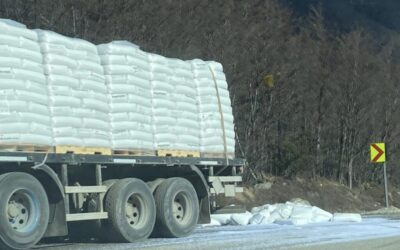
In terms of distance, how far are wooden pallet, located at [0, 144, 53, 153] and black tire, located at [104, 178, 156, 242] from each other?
159 cm

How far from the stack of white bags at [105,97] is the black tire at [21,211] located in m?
0.58

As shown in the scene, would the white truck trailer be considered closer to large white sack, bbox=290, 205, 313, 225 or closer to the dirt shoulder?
large white sack, bbox=290, 205, 313, 225

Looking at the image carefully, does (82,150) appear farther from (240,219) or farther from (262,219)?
(262,219)

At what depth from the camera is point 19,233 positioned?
10484 mm

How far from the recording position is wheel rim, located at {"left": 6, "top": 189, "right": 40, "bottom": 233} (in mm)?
10516

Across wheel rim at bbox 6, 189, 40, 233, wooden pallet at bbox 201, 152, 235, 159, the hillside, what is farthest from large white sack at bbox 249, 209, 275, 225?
the hillside

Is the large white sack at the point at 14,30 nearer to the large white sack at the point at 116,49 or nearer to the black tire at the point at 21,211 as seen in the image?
the large white sack at the point at 116,49

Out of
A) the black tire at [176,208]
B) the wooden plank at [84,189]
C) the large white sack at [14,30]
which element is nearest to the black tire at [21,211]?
the wooden plank at [84,189]

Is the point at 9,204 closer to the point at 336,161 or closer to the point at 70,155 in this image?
the point at 70,155

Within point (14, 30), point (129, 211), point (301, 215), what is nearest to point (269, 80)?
point (301, 215)

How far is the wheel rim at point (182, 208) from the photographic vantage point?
13734 mm

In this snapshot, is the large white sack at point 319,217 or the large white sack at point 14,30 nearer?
the large white sack at point 14,30

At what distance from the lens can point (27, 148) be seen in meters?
10.7

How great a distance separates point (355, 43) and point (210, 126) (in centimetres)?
2759
